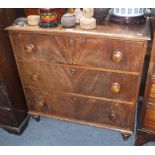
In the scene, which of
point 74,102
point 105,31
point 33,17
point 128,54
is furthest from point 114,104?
point 33,17

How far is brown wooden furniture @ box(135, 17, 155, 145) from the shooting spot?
1.08m

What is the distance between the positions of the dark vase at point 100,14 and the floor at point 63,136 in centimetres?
81

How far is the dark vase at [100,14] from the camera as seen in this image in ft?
3.98

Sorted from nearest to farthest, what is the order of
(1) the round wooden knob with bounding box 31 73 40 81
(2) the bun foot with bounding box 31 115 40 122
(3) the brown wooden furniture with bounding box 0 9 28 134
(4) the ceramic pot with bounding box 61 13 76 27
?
(4) the ceramic pot with bounding box 61 13 76 27 < (3) the brown wooden furniture with bounding box 0 9 28 134 < (1) the round wooden knob with bounding box 31 73 40 81 < (2) the bun foot with bounding box 31 115 40 122

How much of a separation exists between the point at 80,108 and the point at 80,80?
245mm

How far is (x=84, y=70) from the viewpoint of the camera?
1229 mm

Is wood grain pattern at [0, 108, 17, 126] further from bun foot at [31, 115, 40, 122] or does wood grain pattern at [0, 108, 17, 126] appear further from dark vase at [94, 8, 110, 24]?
dark vase at [94, 8, 110, 24]

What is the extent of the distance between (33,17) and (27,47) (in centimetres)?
17

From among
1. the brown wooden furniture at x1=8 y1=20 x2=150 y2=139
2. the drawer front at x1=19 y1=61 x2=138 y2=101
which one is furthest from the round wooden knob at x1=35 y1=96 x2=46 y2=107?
the drawer front at x1=19 y1=61 x2=138 y2=101

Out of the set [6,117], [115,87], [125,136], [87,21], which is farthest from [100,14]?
[6,117]

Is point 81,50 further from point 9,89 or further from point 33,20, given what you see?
point 9,89

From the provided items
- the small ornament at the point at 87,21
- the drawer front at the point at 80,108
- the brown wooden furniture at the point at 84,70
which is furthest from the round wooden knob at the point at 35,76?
the small ornament at the point at 87,21

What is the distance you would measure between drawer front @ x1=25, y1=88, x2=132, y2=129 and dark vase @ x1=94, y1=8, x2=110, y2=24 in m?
0.49
